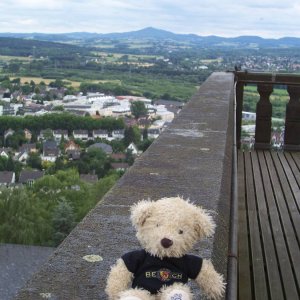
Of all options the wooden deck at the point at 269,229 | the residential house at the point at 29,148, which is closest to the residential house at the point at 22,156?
the residential house at the point at 29,148

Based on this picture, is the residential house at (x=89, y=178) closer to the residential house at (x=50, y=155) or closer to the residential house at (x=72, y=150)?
the residential house at (x=72, y=150)

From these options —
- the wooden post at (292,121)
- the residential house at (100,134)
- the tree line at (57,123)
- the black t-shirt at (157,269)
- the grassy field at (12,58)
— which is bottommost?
the residential house at (100,134)

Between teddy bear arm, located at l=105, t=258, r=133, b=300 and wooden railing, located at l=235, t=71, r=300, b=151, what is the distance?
561 centimetres

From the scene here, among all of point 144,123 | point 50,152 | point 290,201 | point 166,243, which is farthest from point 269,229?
point 144,123

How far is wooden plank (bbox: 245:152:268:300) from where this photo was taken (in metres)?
3.02

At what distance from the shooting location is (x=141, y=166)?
9.65 ft

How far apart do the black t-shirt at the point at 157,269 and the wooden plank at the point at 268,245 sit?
150 cm

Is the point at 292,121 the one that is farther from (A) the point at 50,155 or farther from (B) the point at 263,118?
(A) the point at 50,155

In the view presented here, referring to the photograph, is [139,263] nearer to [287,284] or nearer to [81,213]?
[287,284]

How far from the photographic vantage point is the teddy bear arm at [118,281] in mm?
1466

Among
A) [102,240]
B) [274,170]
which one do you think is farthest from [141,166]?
[274,170]

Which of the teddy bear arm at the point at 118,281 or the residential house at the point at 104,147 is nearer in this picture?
the teddy bear arm at the point at 118,281

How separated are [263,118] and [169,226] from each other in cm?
589

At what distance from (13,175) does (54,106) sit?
115ft
